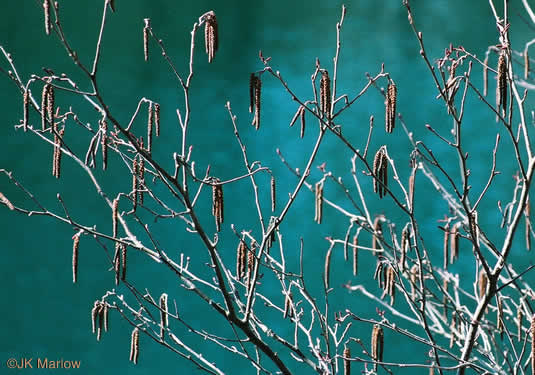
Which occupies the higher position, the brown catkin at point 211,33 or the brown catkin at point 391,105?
the brown catkin at point 211,33

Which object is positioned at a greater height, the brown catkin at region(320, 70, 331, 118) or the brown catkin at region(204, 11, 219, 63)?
the brown catkin at region(204, 11, 219, 63)

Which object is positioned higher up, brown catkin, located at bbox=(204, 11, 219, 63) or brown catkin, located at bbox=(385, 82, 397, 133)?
brown catkin, located at bbox=(204, 11, 219, 63)

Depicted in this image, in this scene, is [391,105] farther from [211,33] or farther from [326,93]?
[211,33]

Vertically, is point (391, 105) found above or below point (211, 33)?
below

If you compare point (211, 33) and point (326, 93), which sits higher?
point (211, 33)

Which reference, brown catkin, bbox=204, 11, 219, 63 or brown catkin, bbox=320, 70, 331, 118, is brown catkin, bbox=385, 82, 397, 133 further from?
brown catkin, bbox=204, 11, 219, 63

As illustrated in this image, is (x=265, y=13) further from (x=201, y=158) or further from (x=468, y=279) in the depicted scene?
(x=468, y=279)

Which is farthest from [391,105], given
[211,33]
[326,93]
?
[211,33]

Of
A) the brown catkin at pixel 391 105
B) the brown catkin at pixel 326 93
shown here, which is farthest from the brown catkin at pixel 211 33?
the brown catkin at pixel 391 105

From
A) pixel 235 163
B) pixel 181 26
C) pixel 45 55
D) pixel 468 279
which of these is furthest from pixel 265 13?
pixel 468 279

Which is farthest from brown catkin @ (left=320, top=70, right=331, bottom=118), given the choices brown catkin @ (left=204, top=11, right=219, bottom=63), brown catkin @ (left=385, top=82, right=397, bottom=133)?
brown catkin @ (left=204, top=11, right=219, bottom=63)

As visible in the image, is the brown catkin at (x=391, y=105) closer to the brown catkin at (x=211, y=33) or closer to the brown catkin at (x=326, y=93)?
the brown catkin at (x=326, y=93)
